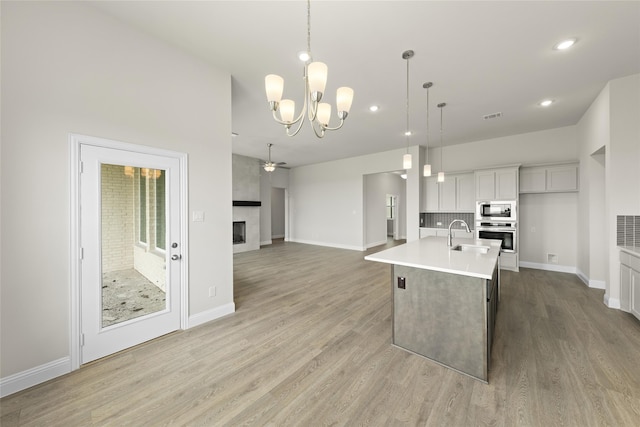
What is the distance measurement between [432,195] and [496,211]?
5.17ft

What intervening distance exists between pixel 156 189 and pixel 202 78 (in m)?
1.47

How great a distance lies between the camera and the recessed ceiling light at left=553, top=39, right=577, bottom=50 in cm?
255

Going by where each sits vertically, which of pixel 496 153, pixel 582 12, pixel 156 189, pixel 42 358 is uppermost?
pixel 582 12

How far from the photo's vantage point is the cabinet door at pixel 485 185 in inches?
214

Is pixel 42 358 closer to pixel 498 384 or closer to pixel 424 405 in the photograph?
pixel 424 405

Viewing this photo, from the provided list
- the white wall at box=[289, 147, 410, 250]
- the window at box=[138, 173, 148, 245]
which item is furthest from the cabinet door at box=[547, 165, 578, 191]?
the window at box=[138, 173, 148, 245]

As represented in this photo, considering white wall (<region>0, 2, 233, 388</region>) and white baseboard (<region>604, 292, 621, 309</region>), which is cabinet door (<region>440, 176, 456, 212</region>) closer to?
white baseboard (<region>604, 292, 621, 309</region>)

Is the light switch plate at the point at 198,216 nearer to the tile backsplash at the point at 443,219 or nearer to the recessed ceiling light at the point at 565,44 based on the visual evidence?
the recessed ceiling light at the point at 565,44

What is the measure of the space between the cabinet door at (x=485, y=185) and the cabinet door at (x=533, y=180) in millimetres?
625

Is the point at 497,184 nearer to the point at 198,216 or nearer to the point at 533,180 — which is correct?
the point at 533,180

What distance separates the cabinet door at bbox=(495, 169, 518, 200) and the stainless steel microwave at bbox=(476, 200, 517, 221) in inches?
5.3

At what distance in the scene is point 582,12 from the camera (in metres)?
2.19

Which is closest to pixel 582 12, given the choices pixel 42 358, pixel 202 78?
pixel 202 78

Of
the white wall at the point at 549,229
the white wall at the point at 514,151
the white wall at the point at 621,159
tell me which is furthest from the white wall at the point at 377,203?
the white wall at the point at 621,159
